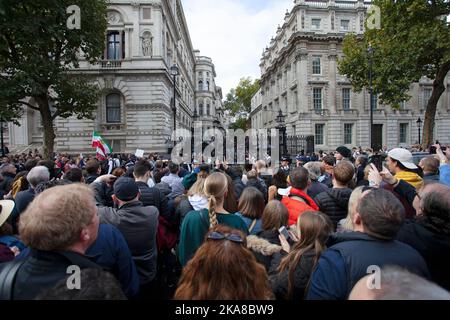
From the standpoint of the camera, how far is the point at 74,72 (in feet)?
93.6

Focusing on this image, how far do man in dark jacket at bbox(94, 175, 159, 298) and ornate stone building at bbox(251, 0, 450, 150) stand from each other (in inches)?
1393

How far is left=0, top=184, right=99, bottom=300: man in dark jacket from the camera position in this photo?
172 cm

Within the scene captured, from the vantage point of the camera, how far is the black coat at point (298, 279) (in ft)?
7.82

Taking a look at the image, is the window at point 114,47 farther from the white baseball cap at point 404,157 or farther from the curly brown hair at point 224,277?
the curly brown hair at point 224,277

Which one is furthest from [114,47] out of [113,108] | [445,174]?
[445,174]

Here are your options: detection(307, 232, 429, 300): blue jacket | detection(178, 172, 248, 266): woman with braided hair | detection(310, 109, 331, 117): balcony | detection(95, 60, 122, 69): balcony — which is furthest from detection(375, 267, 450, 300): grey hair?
detection(310, 109, 331, 117): balcony

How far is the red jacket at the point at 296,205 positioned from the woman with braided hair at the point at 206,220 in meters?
0.89

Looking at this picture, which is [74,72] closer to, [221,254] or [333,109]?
[333,109]

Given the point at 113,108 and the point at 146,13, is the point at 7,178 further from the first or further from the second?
the point at 146,13

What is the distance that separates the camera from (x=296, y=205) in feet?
13.1

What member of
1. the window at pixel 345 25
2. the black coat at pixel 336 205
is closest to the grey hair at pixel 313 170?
the black coat at pixel 336 205

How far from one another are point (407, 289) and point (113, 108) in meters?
31.3

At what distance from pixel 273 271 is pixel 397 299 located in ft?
5.13
